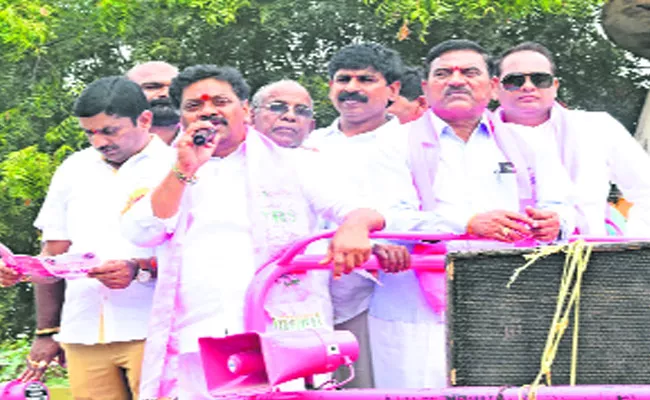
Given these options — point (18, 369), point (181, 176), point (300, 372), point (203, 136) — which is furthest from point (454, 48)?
point (18, 369)

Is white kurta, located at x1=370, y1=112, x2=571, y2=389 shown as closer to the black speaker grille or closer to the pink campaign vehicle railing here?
the pink campaign vehicle railing

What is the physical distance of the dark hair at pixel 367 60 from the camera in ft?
18.0

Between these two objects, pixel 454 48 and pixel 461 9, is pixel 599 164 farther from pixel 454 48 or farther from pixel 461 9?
pixel 461 9

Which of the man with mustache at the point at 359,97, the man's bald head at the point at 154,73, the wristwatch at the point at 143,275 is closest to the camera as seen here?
the wristwatch at the point at 143,275

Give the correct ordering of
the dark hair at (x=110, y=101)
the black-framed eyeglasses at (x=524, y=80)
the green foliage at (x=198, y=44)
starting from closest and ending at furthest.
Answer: the dark hair at (x=110, y=101)
the black-framed eyeglasses at (x=524, y=80)
the green foliage at (x=198, y=44)

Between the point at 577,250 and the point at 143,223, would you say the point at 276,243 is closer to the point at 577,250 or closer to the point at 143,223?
the point at 143,223

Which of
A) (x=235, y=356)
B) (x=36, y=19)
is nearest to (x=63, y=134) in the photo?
(x=36, y=19)

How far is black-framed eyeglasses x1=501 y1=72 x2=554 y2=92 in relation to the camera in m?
5.17

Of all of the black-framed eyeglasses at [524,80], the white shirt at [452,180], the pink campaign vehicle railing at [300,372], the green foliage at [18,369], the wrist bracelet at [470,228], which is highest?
the black-framed eyeglasses at [524,80]

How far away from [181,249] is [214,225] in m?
0.15

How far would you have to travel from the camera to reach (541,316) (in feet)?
10.9

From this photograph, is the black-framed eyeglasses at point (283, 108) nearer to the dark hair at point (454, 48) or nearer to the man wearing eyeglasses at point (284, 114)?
the man wearing eyeglasses at point (284, 114)

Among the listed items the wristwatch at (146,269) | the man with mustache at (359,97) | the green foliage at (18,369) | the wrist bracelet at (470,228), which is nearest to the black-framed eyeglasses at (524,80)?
the man with mustache at (359,97)

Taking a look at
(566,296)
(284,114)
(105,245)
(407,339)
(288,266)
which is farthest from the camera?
(284,114)
